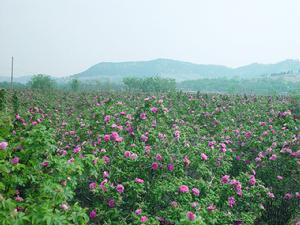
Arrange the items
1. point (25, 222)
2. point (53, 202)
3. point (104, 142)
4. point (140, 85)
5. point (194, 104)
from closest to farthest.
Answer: point (25, 222) → point (53, 202) → point (104, 142) → point (194, 104) → point (140, 85)

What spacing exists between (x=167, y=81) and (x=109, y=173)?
85.5 m

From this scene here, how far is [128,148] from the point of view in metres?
5.23

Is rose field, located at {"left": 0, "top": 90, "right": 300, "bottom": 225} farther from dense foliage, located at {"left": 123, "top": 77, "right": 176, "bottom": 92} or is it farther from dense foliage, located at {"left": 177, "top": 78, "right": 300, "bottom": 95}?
dense foliage, located at {"left": 177, "top": 78, "right": 300, "bottom": 95}

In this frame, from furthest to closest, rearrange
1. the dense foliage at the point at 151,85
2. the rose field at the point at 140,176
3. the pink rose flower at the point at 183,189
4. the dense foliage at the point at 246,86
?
the dense foliage at the point at 246,86 → the dense foliage at the point at 151,85 → the pink rose flower at the point at 183,189 → the rose field at the point at 140,176

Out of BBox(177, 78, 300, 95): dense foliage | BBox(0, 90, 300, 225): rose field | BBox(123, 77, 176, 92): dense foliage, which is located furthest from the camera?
BBox(177, 78, 300, 95): dense foliage

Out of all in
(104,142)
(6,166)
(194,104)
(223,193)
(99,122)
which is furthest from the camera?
(194,104)

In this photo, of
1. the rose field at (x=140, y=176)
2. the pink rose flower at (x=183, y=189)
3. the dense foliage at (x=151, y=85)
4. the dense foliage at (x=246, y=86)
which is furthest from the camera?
the dense foliage at (x=246, y=86)

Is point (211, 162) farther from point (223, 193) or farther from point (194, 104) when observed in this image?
point (194, 104)

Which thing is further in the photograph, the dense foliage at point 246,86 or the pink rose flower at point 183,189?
the dense foliage at point 246,86

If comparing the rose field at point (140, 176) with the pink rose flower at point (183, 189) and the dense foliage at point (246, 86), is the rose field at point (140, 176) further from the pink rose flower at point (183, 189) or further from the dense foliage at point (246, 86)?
the dense foliage at point (246, 86)

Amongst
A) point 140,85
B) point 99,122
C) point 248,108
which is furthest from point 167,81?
point 99,122

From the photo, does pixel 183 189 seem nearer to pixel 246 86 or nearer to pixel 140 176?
pixel 140 176

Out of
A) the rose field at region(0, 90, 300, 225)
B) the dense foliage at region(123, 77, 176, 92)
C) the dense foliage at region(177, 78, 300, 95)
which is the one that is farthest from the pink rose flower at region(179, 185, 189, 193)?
the dense foliage at region(177, 78, 300, 95)

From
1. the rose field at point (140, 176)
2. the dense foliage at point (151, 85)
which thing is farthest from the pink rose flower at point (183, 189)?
the dense foliage at point (151, 85)
